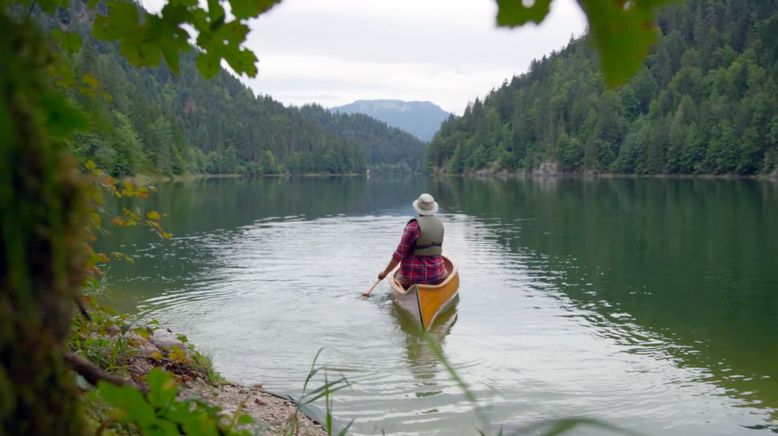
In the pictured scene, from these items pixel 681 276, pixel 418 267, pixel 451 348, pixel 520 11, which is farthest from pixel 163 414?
pixel 681 276

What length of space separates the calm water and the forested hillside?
70692 mm

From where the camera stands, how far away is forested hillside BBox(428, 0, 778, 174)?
88.6m

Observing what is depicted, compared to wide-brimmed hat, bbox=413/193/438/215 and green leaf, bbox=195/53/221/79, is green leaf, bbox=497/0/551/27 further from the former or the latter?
wide-brimmed hat, bbox=413/193/438/215

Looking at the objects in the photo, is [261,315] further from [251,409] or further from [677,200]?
[677,200]

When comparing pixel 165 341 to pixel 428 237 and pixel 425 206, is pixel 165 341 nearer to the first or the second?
pixel 428 237

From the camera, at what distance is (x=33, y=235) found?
100 centimetres

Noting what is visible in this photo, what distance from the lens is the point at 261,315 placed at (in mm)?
12125

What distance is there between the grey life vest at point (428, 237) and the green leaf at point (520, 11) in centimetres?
1107

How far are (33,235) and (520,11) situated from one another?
90 centimetres

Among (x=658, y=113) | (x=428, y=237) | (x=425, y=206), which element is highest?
(x=658, y=113)

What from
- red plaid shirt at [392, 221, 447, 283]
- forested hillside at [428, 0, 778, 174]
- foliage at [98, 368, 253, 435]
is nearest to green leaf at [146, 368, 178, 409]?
foliage at [98, 368, 253, 435]

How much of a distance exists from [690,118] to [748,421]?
344 feet

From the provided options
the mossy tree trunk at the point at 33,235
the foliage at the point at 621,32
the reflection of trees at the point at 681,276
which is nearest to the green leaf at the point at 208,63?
the mossy tree trunk at the point at 33,235

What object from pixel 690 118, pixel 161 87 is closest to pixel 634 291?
pixel 690 118
